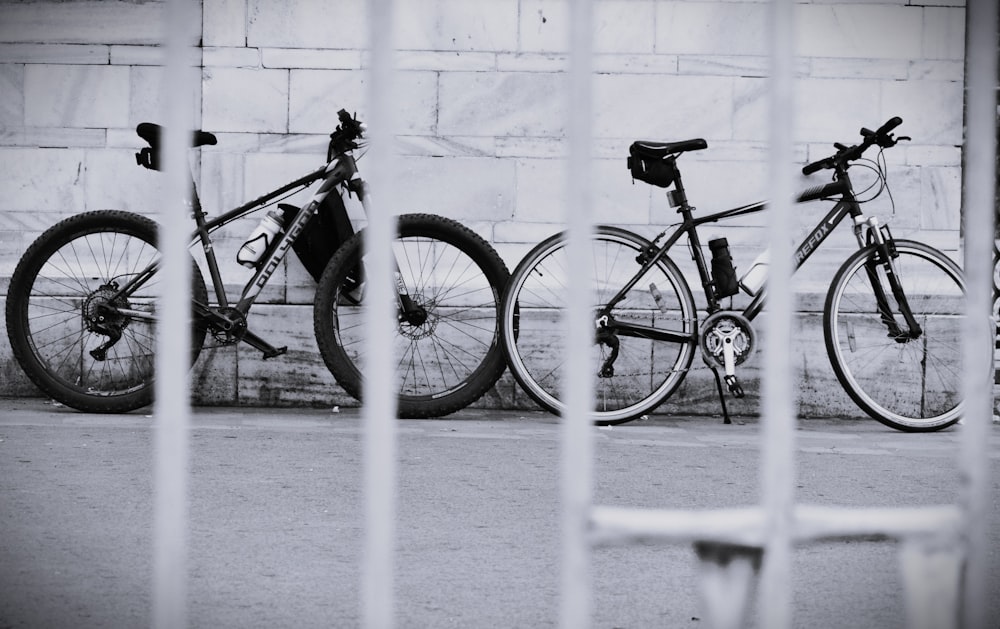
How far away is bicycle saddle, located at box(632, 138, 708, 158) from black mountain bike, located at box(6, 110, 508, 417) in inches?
29.1

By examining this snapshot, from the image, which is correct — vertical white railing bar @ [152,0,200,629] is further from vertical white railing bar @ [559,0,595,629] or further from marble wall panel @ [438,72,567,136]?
marble wall panel @ [438,72,567,136]

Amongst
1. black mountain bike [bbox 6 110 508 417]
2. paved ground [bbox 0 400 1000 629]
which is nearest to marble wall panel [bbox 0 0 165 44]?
black mountain bike [bbox 6 110 508 417]

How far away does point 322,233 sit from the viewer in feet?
16.6

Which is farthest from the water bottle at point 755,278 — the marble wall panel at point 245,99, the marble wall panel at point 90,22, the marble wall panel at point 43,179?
the marble wall panel at point 43,179

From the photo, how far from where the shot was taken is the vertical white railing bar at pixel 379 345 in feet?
4.38

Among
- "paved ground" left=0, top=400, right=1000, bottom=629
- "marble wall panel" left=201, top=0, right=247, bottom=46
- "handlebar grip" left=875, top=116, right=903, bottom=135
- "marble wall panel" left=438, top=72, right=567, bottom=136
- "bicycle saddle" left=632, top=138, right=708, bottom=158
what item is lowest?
"paved ground" left=0, top=400, right=1000, bottom=629

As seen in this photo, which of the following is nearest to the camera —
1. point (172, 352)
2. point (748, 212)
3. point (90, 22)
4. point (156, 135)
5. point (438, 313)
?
point (172, 352)

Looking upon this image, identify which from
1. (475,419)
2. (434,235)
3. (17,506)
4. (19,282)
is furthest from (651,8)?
(17,506)

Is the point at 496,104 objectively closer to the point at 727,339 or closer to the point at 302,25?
the point at 302,25

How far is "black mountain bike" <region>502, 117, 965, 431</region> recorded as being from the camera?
4746 millimetres

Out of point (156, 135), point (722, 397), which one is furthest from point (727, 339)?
point (156, 135)

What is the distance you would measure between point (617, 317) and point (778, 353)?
3663 millimetres

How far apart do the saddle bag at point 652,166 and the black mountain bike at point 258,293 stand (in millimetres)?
678

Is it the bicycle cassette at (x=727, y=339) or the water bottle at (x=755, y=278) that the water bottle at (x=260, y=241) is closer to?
the bicycle cassette at (x=727, y=339)
